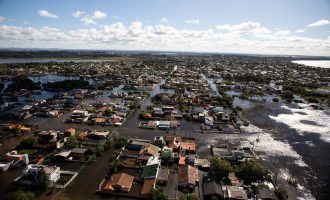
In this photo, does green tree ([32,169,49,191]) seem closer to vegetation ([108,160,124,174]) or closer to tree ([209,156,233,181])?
vegetation ([108,160,124,174])

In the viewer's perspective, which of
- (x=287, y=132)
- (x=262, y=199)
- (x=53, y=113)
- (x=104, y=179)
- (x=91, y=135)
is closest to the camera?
(x=262, y=199)

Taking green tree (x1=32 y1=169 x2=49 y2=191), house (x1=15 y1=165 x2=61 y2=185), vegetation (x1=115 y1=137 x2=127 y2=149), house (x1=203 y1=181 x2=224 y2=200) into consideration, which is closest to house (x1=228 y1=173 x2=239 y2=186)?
house (x1=203 y1=181 x2=224 y2=200)

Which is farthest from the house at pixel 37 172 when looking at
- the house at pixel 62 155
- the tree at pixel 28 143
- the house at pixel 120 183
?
the tree at pixel 28 143

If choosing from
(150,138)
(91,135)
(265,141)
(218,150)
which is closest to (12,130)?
(91,135)

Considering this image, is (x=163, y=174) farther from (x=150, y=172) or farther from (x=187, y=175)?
(x=187, y=175)

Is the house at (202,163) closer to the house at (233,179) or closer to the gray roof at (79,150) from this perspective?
the house at (233,179)

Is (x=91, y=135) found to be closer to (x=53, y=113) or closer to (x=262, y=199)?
(x=53, y=113)
